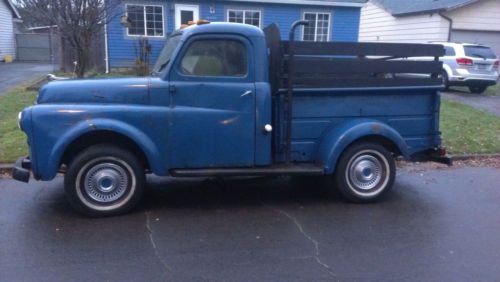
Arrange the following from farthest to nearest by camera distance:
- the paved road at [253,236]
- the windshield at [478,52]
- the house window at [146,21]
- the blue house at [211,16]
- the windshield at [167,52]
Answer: the blue house at [211,16] < the house window at [146,21] < the windshield at [478,52] < the windshield at [167,52] < the paved road at [253,236]

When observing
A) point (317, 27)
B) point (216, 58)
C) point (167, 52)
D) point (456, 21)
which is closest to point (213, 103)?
point (216, 58)

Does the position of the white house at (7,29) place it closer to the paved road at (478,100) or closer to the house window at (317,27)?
the house window at (317,27)

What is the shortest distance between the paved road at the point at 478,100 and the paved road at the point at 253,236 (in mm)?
8120

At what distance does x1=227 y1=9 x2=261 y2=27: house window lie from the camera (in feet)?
73.2

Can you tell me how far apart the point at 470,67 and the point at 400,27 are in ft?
34.0

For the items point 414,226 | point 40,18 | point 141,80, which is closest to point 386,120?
point 414,226

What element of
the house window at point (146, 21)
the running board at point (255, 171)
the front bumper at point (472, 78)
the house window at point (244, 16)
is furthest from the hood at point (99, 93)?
the house window at point (244, 16)

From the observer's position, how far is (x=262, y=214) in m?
5.80

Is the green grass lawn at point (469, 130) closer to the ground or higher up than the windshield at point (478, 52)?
closer to the ground

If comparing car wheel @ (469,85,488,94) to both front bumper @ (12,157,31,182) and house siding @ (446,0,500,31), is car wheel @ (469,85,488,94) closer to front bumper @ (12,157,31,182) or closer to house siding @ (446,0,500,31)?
house siding @ (446,0,500,31)

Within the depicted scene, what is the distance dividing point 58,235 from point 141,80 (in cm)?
183

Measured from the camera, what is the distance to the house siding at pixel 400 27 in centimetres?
2330

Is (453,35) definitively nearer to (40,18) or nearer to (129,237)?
(40,18)

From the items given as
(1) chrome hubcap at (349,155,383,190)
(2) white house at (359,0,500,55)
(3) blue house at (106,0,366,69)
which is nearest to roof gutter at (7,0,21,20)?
(3) blue house at (106,0,366,69)
